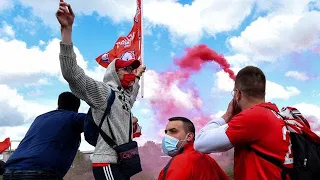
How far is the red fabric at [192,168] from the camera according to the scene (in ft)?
12.6

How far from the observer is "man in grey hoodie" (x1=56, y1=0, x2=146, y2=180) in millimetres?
3945

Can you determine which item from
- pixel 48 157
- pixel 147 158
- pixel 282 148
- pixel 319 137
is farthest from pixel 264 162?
pixel 147 158

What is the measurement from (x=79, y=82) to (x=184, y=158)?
1230mm

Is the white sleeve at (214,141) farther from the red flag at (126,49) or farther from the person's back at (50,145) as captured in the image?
the red flag at (126,49)

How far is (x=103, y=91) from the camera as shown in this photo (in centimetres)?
433

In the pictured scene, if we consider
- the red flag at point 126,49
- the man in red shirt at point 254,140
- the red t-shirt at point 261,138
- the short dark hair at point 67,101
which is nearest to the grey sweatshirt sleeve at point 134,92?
the short dark hair at point 67,101

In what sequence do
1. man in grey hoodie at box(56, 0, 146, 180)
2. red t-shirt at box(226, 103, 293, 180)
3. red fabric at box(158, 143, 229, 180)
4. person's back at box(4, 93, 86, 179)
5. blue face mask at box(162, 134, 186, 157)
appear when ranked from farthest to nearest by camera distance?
person's back at box(4, 93, 86, 179)
blue face mask at box(162, 134, 186, 157)
man in grey hoodie at box(56, 0, 146, 180)
red fabric at box(158, 143, 229, 180)
red t-shirt at box(226, 103, 293, 180)

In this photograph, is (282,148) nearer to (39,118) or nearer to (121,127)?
(121,127)

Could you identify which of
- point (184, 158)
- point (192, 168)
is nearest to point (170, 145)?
point (184, 158)

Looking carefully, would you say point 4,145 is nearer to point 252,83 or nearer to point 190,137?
point 190,137

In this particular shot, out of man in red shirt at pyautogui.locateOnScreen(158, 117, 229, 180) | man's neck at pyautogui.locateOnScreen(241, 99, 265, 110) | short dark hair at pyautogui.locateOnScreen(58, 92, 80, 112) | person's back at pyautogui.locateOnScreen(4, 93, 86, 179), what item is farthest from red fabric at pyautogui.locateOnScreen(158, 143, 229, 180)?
short dark hair at pyautogui.locateOnScreen(58, 92, 80, 112)

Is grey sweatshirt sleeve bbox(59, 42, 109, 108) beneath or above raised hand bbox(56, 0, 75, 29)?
beneath

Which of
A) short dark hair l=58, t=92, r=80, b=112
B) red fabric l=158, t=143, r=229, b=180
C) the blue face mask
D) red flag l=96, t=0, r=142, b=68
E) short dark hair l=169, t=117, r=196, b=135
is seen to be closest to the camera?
red fabric l=158, t=143, r=229, b=180

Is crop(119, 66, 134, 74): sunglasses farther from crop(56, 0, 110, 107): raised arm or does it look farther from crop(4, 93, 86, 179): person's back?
crop(4, 93, 86, 179): person's back
